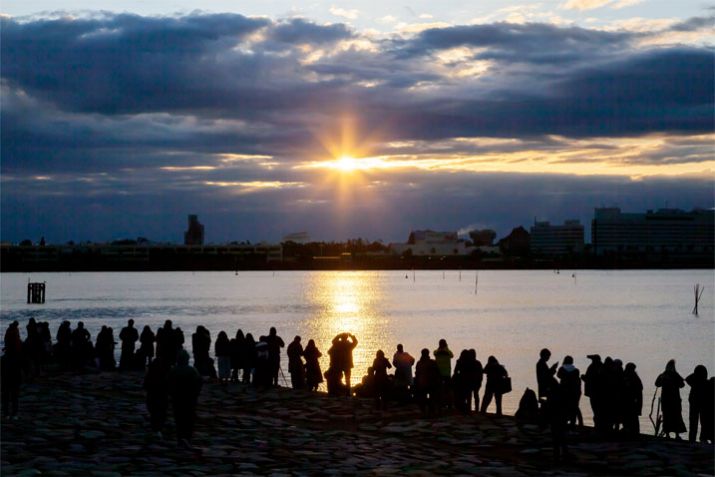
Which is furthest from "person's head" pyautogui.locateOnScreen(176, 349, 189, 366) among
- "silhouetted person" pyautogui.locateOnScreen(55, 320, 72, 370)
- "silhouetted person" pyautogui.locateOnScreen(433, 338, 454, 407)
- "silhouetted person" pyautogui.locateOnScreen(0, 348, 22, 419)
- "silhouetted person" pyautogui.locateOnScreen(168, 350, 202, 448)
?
"silhouetted person" pyautogui.locateOnScreen(55, 320, 72, 370)

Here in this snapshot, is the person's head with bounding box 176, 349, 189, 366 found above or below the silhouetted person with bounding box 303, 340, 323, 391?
above

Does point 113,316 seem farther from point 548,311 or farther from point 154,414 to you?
point 154,414

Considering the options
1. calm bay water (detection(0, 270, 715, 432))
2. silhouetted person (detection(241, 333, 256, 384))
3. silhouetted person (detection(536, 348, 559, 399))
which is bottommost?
calm bay water (detection(0, 270, 715, 432))

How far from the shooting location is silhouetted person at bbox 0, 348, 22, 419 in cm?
2034

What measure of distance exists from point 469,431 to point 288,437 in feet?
12.5

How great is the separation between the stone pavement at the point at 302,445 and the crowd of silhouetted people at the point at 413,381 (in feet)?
1.77

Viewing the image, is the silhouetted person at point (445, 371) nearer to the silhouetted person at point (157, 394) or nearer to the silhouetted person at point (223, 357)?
the silhouetted person at point (157, 394)

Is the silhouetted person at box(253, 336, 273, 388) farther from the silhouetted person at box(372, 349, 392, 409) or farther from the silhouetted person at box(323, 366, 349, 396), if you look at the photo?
the silhouetted person at box(372, 349, 392, 409)

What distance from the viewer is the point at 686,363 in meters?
55.3

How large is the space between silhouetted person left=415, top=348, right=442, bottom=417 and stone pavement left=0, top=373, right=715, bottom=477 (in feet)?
1.50

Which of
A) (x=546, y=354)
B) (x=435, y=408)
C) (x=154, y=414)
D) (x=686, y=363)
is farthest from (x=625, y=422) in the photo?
(x=686, y=363)

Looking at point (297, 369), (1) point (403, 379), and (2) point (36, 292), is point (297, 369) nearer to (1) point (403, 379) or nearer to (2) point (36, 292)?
(1) point (403, 379)

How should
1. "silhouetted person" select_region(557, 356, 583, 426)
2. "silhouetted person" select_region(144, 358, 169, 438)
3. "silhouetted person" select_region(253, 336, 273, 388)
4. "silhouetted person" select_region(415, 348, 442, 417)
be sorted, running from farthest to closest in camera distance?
"silhouetted person" select_region(253, 336, 273, 388)
"silhouetted person" select_region(415, 348, 442, 417)
"silhouetted person" select_region(144, 358, 169, 438)
"silhouetted person" select_region(557, 356, 583, 426)

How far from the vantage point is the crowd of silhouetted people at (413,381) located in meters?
18.4
